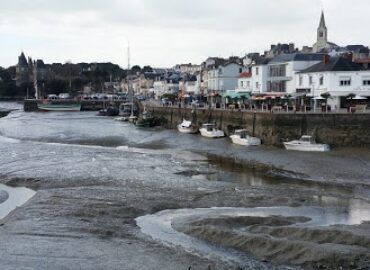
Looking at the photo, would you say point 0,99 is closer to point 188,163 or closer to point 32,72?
point 32,72

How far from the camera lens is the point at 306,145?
35781mm

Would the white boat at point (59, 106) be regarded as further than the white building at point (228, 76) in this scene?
Yes

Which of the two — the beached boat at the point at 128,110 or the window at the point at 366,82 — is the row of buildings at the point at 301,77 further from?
the beached boat at the point at 128,110

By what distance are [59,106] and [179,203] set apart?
287 ft

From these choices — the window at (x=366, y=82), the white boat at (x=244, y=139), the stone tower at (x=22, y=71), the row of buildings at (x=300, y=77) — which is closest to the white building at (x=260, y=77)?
the row of buildings at (x=300, y=77)

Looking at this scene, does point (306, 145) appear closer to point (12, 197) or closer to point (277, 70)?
point (12, 197)

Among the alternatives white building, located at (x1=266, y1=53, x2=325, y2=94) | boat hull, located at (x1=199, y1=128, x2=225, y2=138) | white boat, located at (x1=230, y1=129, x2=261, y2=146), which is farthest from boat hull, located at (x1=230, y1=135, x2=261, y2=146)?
white building, located at (x1=266, y1=53, x2=325, y2=94)

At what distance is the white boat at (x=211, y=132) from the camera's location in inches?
1828

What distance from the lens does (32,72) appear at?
18588cm

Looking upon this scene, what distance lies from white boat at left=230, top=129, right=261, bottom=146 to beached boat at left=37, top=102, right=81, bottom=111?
68.2 metres

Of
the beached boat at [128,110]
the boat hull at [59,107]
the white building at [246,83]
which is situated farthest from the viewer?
the boat hull at [59,107]

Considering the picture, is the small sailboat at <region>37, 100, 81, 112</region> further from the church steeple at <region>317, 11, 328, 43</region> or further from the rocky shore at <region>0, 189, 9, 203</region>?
the rocky shore at <region>0, 189, 9, 203</region>

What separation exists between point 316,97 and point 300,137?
8756mm

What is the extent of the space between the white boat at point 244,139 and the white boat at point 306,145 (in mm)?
3217
